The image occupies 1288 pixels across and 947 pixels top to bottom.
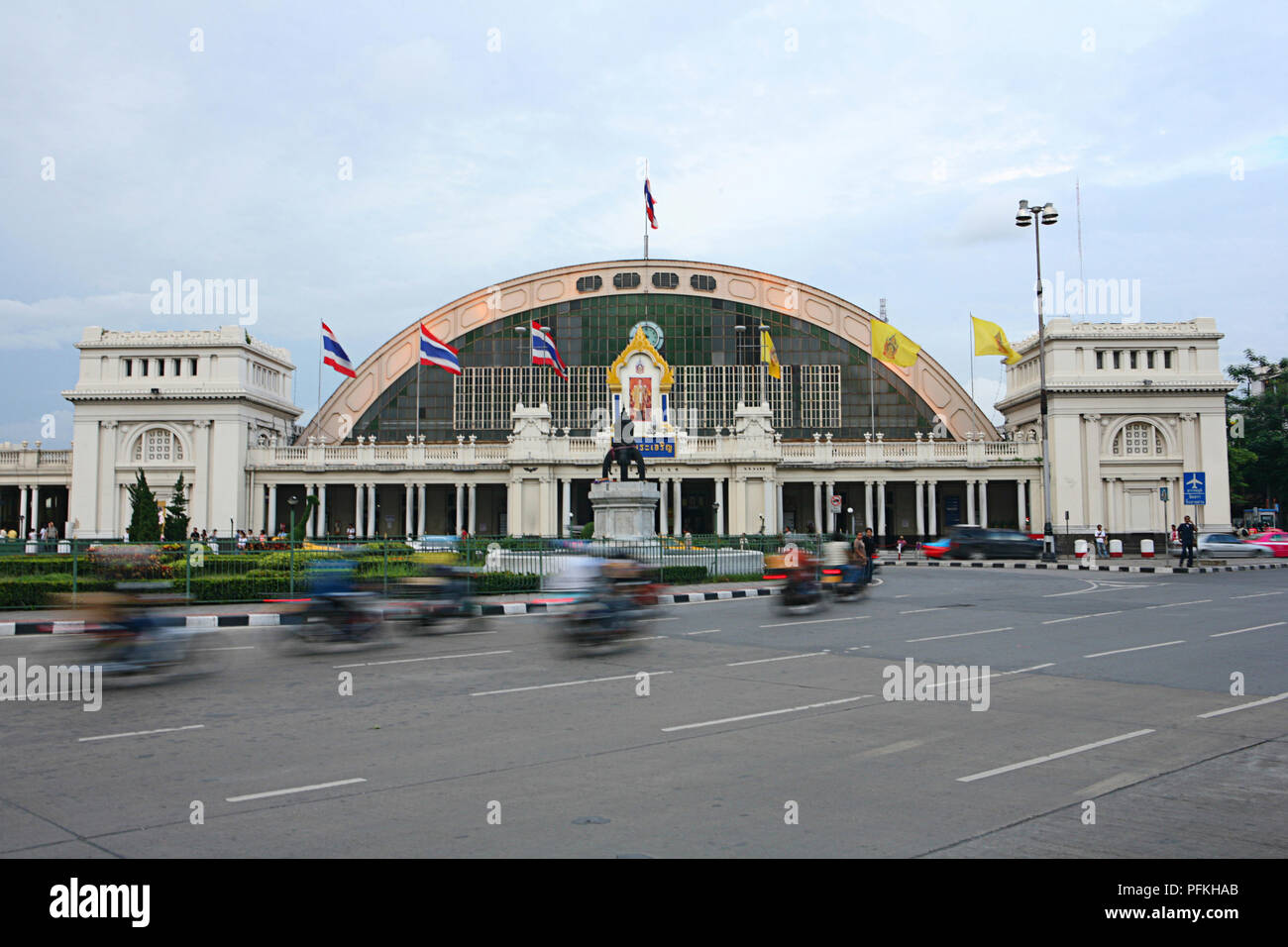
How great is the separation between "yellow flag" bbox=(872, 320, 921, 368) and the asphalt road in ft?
173

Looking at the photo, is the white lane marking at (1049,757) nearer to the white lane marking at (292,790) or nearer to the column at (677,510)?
the white lane marking at (292,790)

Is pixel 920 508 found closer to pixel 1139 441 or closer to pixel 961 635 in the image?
pixel 1139 441

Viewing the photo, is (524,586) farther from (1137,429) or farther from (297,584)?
(1137,429)

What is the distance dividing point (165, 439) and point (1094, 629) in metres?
66.1

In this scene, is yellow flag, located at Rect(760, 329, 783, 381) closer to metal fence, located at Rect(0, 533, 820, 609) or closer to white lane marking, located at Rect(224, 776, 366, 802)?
metal fence, located at Rect(0, 533, 820, 609)

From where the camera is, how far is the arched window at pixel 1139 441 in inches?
2648

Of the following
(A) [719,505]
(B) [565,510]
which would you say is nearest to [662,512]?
(A) [719,505]

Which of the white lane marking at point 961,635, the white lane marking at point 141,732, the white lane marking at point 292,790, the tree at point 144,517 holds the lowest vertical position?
the white lane marking at point 961,635

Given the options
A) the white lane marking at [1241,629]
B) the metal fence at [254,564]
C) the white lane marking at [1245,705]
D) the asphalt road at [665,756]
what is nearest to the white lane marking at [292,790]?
the asphalt road at [665,756]

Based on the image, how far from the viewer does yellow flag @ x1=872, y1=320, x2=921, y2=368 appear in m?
67.3

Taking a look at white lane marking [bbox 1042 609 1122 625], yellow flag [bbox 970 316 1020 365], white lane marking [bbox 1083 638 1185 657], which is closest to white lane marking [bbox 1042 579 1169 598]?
white lane marking [bbox 1042 609 1122 625]

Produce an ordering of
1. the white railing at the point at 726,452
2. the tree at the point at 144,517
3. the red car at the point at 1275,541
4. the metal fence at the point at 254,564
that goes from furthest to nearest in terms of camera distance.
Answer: the white railing at the point at 726,452, the red car at the point at 1275,541, the tree at the point at 144,517, the metal fence at the point at 254,564

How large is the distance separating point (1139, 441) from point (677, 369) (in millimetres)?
32755

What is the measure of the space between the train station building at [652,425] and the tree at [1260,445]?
17.5 metres
